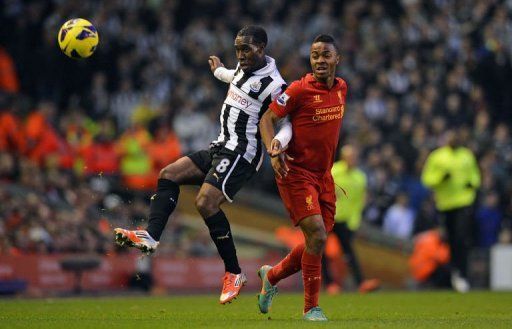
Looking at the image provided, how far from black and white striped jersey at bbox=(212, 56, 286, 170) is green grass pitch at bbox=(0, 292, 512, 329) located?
1.69m

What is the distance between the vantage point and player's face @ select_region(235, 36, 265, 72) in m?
11.4

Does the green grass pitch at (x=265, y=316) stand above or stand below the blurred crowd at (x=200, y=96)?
below

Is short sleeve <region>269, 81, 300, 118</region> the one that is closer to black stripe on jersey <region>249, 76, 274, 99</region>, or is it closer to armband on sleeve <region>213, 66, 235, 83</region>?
black stripe on jersey <region>249, 76, 274, 99</region>

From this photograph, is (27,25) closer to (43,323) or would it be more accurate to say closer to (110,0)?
(110,0)

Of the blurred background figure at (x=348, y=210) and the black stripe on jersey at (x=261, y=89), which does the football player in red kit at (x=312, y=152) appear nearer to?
the black stripe on jersey at (x=261, y=89)

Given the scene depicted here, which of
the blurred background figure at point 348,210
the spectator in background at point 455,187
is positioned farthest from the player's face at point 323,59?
the spectator in background at point 455,187

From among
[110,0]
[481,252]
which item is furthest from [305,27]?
[481,252]

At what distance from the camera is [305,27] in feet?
88.3

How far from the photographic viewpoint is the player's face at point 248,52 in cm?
1141

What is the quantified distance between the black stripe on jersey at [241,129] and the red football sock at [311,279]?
1429 millimetres

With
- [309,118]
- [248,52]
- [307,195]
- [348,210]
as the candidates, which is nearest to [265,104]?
[248,52]

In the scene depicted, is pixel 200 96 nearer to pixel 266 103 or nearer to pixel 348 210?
pixel 348 210

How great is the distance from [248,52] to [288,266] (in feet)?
6.93

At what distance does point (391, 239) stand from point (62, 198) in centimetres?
627
